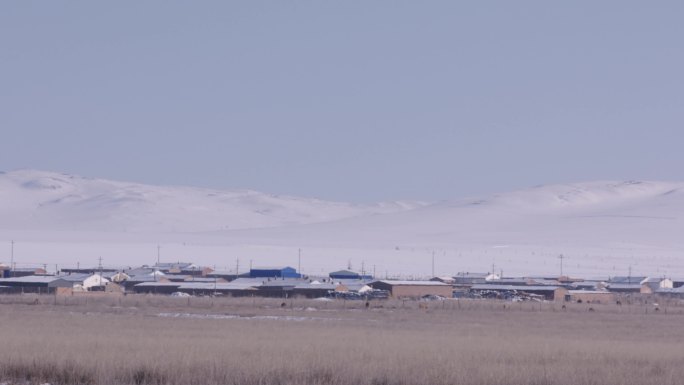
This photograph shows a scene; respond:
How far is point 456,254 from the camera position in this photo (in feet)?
415

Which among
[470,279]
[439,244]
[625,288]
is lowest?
[625,288]

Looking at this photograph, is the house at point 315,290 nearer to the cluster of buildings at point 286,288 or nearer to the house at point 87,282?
the cluster of buildings at point 286,288

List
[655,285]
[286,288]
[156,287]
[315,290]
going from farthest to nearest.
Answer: [655,285], [156,287], [286,288], [315,290]

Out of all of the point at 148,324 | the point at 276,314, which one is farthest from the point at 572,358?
the point at 276,314

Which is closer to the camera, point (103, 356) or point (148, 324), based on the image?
point (103, 356)

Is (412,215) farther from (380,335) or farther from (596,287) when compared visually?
(380,335)

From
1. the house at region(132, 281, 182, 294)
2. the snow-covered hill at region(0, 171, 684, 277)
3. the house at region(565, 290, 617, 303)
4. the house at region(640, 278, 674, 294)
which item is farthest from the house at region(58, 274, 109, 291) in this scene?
the snow-covered hill at region(0, 171, 684, 277)

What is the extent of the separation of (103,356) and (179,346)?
2.83m

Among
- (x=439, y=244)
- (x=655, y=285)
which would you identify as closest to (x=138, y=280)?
(x=655, y=285)

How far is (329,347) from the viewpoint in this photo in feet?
74.7

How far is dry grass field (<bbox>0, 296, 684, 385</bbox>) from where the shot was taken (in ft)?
58.0

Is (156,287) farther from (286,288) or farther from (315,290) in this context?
(315,290)

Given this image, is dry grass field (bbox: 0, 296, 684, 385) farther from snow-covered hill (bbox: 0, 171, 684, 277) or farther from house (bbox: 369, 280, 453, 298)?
snow-covered hill (bbox: 0, 171, 684, 277)

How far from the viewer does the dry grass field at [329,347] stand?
17688 millimetres
